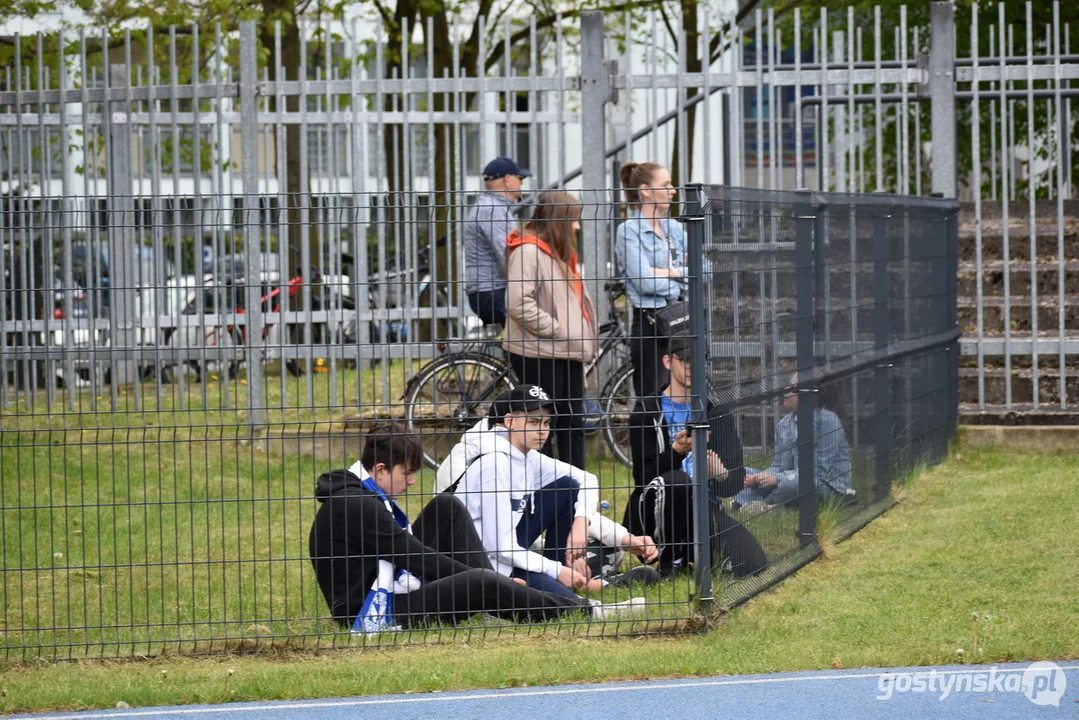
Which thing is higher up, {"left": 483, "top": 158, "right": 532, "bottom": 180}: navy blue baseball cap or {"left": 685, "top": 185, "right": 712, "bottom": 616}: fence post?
{"left": 483, "top": 158, "right": 532, "bottom": 180}: navy blue baseball cap

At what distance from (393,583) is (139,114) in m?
6.84

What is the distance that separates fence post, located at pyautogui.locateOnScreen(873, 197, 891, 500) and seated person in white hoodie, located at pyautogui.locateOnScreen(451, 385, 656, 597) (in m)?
2.26

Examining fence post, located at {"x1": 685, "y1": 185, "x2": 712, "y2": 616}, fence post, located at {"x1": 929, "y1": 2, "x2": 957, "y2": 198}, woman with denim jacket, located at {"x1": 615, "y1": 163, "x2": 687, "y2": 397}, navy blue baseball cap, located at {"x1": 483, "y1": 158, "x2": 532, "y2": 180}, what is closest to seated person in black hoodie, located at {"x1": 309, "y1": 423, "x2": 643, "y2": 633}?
fence post, located at {"x1": 685, "y1": 185, "x2": 712, "y2": 616}

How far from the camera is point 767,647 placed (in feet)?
20.4

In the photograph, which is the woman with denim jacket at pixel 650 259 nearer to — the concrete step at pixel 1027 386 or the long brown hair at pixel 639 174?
the long brown hair at pixel 639 174

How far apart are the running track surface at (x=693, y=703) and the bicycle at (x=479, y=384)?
1.74 metres

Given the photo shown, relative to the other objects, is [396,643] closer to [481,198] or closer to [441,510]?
[441,510]

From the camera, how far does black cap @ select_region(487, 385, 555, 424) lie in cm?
676

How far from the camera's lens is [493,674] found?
19.2 feet

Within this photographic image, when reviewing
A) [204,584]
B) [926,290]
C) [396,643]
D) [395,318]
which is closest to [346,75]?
[395,318]

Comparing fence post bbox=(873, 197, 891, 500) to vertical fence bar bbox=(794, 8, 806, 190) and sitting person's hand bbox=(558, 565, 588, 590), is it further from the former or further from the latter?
sitting person's hand bbox=(558, 565, 588, 590)

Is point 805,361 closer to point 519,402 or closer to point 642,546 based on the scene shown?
point 642,546

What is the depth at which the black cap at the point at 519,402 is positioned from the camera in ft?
22.2

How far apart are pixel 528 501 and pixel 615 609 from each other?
2.50 ft
